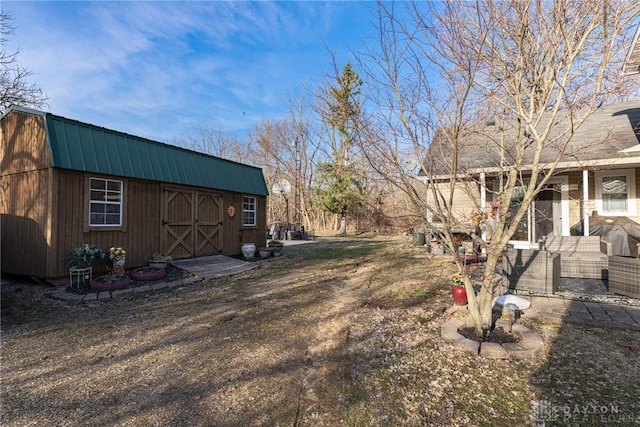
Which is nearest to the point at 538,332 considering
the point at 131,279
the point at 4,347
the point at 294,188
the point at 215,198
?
the point at 4,347

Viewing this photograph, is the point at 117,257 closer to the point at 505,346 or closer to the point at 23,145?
the point at 23,145

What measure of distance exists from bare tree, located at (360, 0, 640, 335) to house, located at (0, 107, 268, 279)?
20.4ft

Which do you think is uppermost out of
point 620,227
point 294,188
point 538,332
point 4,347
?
point 294,188

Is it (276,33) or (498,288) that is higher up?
(276,33)

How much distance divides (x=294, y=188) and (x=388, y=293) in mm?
21051

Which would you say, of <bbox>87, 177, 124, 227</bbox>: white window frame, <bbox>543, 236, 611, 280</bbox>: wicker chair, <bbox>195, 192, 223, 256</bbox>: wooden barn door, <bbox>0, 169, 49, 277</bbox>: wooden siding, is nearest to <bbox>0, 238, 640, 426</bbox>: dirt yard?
<bbox>0, 169, 49, 277</bbox>: wooden siding

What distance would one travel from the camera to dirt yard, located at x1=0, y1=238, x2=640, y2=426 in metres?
2.10

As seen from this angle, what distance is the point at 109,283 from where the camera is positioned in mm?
5789

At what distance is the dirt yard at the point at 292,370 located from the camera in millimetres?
2104

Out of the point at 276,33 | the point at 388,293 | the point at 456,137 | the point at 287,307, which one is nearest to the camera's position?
the point at 456,137

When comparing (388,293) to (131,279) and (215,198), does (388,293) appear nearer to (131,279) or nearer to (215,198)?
(131,279)

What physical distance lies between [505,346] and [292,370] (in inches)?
81.9

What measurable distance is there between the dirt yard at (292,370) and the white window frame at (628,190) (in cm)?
660

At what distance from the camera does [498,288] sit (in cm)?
477
